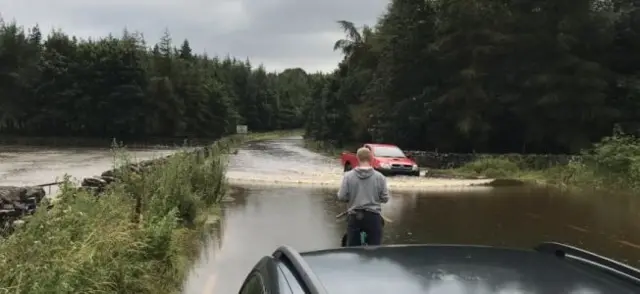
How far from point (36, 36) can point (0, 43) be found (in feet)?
43.8

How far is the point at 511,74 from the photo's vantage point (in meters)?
42.5

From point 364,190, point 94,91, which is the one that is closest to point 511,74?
point 364,190

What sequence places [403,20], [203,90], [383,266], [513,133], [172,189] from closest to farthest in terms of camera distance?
1. [383,266]
2. [172,189]
3. [513,133]
4. [403,20]
5. [203,90]

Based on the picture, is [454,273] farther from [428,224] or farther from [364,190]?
[428,224]

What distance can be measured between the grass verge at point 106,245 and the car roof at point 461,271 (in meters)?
3.36

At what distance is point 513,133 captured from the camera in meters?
45.9

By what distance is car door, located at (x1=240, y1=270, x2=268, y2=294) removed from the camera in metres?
3.21

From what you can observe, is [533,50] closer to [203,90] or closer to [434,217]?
[434,217]

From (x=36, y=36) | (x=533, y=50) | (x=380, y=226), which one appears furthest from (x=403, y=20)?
(x=36, y=36)

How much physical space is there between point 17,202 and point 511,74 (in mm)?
35184

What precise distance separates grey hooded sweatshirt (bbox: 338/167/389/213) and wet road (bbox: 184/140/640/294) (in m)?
1.83

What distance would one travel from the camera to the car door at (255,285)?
3207mm

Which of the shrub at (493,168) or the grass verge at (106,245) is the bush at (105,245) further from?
the shrub at (493,168)

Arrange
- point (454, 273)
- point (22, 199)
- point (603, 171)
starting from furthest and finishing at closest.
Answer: point (603, 171)
point (22, 199)
point (454, 273)
